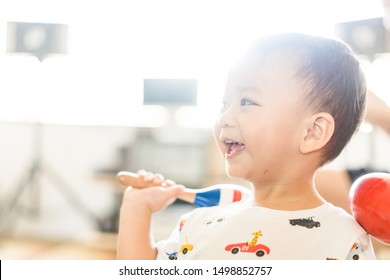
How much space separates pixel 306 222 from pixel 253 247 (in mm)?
82

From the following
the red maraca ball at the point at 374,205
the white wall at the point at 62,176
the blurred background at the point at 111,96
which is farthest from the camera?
the white wall at the point at 62,176

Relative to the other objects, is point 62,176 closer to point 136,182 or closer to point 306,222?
point 136,182

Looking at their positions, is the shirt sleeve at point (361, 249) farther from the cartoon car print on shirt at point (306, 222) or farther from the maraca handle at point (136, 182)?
the maraca handle at point (136, 182)

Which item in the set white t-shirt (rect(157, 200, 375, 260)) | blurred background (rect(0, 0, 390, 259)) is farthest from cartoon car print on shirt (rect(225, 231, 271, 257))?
blurred background (rect(0, 0, 390, 259))

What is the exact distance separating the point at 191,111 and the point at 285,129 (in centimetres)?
124

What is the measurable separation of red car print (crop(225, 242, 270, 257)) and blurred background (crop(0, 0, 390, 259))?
1.01ft

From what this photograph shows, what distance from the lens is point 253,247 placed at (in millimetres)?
719

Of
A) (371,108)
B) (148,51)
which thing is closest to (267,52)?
(371,108)

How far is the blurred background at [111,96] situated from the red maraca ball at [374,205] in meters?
0.29

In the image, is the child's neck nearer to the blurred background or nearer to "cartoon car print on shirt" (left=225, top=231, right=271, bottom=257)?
"cartoon car print on shirt" (left=225, top=231, right=271, bottom=257)

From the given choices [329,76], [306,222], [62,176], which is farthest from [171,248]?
[62,176]

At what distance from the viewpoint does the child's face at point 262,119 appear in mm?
729

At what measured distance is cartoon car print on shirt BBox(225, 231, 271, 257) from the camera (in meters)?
0.72

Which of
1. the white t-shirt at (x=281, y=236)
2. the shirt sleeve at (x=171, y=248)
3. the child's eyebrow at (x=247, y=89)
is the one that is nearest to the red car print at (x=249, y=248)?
the white t-shirt at (x=281, y=236)
